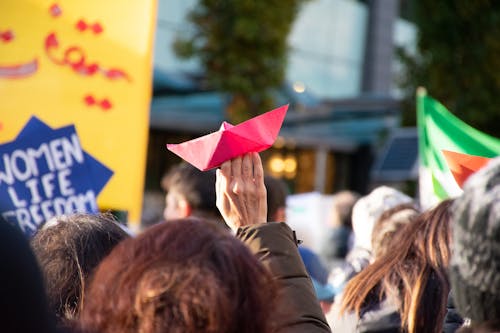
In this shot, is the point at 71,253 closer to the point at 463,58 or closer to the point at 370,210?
the point at 370,210

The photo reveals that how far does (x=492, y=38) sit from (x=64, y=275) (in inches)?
500

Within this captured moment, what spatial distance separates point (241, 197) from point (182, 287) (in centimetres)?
75

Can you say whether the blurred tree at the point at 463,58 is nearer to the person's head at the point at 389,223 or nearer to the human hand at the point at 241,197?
the person's head at the point at 389,223

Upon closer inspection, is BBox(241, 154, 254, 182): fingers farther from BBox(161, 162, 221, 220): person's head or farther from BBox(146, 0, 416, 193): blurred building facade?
BBox(146, 0, 416, 193): blurred building facade

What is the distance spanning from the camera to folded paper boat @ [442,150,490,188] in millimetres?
3559

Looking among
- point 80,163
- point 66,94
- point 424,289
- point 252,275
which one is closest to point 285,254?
point 252,275

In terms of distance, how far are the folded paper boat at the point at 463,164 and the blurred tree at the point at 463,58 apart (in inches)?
423

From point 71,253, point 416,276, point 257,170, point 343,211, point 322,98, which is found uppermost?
point 257,170

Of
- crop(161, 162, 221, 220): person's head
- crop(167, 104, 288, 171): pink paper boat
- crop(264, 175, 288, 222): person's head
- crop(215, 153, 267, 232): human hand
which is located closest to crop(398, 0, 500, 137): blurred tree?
crop(264, 175, 288, 222): person's head

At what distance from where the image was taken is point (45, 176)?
4.04 metres

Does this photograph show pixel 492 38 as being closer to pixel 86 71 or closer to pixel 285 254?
pixel 86 71

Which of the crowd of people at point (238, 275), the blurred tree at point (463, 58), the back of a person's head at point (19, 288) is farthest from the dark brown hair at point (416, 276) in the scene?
the blurred tree at point (463, 58)

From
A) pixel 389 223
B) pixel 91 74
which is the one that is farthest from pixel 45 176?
pixel 389 223

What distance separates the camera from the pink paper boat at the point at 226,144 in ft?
7.98
